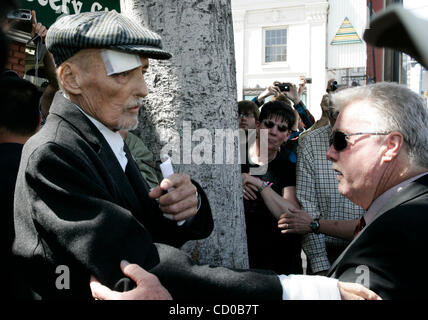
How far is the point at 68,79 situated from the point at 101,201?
60cm

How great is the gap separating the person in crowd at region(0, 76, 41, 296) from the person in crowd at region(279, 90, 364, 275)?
180 centimetres

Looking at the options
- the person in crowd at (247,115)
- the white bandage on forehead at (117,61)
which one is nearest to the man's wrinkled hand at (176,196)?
the white bandage on forehead at (117,61)

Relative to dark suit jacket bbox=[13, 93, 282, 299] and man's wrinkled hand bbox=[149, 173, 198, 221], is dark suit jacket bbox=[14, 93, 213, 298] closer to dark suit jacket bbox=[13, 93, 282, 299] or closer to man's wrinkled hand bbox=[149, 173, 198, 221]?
dark suit jacket bbox=[13, 93, 282, 299]

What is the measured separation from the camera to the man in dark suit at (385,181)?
152 centimetres

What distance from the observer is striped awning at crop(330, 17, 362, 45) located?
1983 cm

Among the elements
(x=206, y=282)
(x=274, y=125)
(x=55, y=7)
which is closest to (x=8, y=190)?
(x=206, y=282)

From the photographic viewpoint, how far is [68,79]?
1.74 metres

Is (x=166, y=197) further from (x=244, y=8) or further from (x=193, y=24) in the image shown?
(x=244, y=8)

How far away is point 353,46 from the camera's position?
19.9 m

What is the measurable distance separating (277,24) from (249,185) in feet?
61.9

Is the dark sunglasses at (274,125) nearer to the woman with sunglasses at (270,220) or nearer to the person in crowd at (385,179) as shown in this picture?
the woman with sunglasses at (270,220)

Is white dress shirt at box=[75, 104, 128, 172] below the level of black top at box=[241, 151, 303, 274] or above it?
above

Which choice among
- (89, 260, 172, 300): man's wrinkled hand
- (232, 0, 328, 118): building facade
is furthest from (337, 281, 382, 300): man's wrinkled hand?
(232, 0, 328, 118): building facade

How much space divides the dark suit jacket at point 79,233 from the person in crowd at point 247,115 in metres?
3.20
